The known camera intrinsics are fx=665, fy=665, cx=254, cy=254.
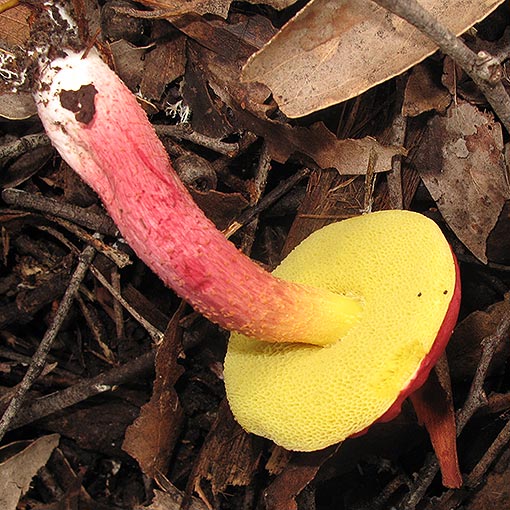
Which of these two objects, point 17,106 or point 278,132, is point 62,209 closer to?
point 17,106

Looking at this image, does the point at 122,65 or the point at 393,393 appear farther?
the point at 122,65

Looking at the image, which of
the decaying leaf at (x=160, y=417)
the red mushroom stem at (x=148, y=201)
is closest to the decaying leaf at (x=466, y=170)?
the red mushroom stem at (x=148, y=201)

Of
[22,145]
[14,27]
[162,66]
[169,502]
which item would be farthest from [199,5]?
[169,502]

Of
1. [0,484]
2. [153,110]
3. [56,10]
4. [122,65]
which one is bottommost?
[0,484]

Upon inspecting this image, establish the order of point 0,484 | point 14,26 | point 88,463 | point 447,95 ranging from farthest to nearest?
point 88,463 < point 0,484 < point 447,95 < point 14,26

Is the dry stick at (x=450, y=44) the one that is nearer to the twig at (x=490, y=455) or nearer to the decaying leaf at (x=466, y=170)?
the decaying leaf at (x=466, y=170)

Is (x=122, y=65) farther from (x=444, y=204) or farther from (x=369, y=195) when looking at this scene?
(x=444, y=204)

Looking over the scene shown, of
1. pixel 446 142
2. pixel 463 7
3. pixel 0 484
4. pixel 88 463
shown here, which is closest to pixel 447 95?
pixel 446 142
